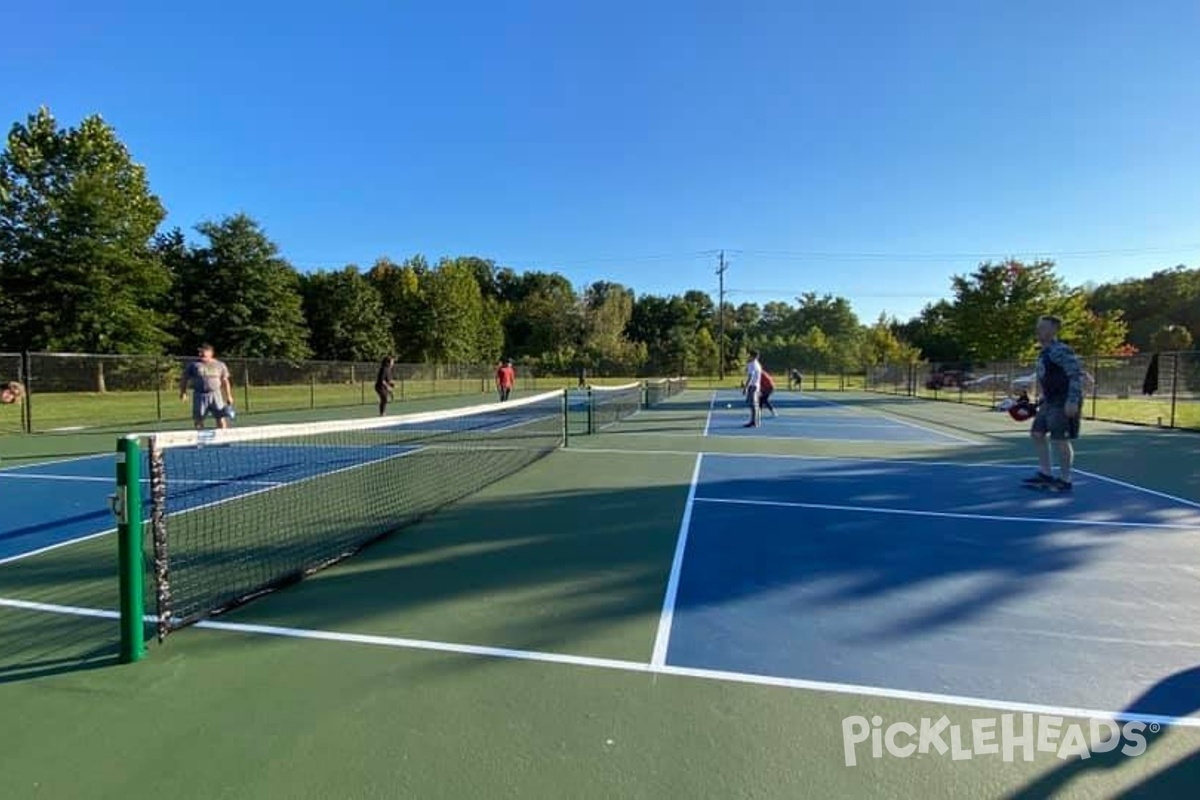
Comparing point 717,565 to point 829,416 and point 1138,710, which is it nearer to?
point 1138,710

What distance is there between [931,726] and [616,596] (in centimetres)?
207

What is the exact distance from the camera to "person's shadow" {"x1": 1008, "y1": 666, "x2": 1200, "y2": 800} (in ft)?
7.85

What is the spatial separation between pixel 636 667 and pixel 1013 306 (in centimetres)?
4415

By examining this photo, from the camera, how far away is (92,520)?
666 centimetres

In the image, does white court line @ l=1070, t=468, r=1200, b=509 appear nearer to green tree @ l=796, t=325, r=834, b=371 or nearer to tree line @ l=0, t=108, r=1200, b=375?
tree line @ l=0, t=108, r=1200, b=375

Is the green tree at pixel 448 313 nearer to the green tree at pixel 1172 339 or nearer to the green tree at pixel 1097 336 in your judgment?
the green tree at pixel 1097 336

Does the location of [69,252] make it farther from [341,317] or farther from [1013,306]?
[1013,306]

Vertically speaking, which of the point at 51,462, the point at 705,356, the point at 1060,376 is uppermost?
the point at 705,356

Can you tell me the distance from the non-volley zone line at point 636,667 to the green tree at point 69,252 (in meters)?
37.9

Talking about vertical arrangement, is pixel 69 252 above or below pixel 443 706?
above

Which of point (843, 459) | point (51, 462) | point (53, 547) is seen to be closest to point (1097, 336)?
point (843, 459)

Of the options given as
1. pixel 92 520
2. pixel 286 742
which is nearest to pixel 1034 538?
pixel 286 742

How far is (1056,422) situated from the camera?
756 cm

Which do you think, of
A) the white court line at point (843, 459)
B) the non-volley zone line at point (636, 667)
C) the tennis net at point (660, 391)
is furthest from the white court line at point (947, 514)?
the tennis net at point (660, 391)
